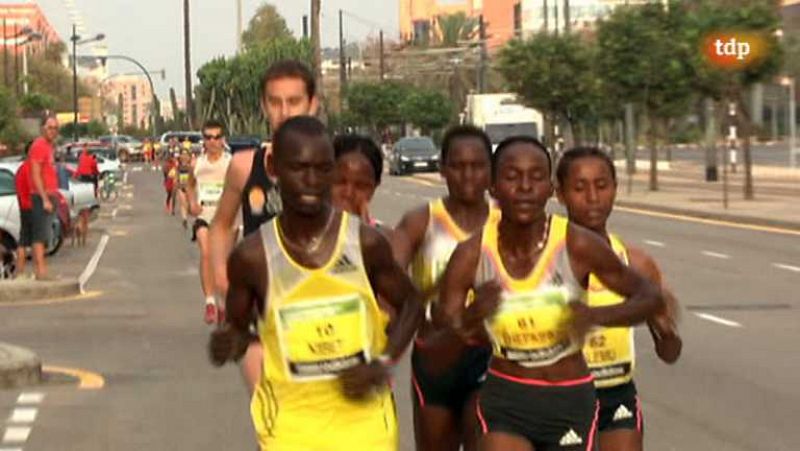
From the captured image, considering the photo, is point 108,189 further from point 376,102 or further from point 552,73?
point 376,102

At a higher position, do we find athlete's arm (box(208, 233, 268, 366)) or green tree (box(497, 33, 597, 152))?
green tree (box(497, 33, 597, 152))

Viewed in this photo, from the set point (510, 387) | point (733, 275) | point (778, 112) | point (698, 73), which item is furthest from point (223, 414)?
point (778, 112)

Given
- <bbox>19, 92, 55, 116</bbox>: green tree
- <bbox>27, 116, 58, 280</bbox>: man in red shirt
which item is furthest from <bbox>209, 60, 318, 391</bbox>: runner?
<bbox>19, 92, 55, 116</bbox>: green tree

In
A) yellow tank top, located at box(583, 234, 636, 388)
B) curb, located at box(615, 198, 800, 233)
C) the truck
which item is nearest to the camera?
yellow tank top, located at box(583, 234, 636, 388)

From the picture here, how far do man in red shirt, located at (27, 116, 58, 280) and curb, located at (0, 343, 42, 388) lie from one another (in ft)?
25.0

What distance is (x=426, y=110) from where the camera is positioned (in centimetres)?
10044

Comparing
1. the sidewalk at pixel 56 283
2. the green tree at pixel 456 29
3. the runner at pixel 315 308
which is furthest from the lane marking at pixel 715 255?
the green tree at pixel 456 29

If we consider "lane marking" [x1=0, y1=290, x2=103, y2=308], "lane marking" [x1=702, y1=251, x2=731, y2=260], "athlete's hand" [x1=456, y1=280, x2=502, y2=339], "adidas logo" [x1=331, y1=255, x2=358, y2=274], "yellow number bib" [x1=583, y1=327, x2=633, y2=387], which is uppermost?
"adidas logo" [x1=331, y1=255, x2=358, y2=274]

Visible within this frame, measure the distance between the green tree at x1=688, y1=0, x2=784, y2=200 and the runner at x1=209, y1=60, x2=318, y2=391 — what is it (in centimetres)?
3162

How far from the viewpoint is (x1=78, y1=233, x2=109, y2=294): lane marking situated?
2406cm

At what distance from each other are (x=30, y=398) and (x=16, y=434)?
1714 mm

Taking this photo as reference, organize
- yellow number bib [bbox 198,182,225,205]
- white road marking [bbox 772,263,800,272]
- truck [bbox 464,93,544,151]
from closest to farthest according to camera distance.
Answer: yellow number bib [bbox 198,182,225,205]
white road marking [bbox 772,263,800,272]
truck [bbox 464,93,544,151]

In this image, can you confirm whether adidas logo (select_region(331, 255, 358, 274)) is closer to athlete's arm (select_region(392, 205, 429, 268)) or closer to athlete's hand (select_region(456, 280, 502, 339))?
athlete's hand (select_region(456, 280, 502, 339))

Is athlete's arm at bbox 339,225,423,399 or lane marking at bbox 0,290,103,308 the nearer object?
athlete's arm at bbox 339,225,423,399
